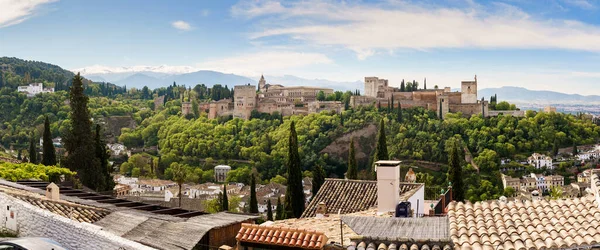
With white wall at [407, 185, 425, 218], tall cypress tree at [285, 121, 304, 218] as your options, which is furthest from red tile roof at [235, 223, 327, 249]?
tall cypress tree at [285, 121, 304, 218]

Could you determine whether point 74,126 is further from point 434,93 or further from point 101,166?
point 434,93

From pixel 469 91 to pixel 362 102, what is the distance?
15.0 m

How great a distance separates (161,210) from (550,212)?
6.47m

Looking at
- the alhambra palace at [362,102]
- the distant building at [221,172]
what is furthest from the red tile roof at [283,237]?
the alhambra palace at [362,102]

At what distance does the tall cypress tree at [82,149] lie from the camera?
19672 millimetres

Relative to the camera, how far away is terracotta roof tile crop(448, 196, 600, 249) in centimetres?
562

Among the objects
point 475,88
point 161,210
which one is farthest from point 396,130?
point 161,210

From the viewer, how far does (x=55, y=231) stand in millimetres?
7840

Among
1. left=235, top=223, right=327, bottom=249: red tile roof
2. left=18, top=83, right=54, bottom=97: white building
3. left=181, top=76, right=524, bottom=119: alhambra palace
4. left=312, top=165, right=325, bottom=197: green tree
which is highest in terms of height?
left=18, top=83, right=54, bottom=97: white building

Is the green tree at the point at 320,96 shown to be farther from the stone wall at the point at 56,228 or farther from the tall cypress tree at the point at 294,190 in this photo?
the stone wall at the point at 56,228

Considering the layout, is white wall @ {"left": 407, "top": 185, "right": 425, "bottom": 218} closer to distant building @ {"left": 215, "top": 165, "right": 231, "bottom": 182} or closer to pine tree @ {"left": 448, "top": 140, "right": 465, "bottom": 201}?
pine tree @ {"left": 448, "top": 140, "right": 465, "bottom": 201}

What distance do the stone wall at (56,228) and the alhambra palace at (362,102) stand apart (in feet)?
223

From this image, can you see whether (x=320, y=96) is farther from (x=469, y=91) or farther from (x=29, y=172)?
(x=29, y=172)

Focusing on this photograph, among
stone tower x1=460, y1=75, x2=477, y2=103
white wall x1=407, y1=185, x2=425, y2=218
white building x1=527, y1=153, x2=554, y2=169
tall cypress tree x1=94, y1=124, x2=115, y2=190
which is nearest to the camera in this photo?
white wall x1=407, y1=185, x2=425, y2=218
